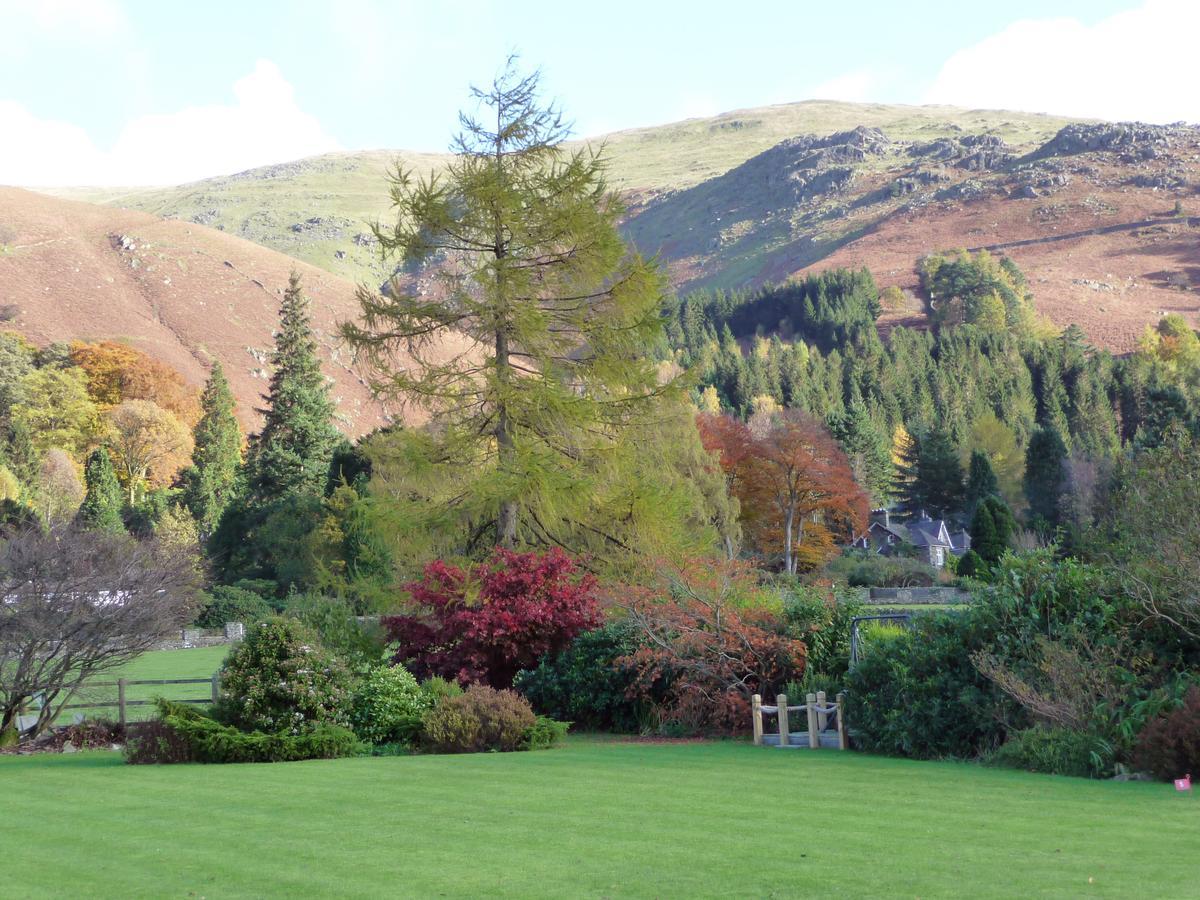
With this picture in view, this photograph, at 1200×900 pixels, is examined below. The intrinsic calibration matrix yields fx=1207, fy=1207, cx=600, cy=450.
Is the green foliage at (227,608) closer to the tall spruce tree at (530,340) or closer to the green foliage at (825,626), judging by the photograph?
the tall spruce tree at (530,340)

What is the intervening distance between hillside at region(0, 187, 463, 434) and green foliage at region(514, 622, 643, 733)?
105 meters

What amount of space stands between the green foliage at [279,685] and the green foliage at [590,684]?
14.3 ft

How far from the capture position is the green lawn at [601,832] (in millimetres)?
7441

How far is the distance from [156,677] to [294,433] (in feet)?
85.2

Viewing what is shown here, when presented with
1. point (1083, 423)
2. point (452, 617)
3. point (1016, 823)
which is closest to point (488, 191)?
point (452, 617)

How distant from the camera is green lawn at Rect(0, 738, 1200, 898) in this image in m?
7.44

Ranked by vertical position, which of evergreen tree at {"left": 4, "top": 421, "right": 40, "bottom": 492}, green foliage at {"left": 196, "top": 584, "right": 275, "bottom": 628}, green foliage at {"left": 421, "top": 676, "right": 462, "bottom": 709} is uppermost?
evergreen tree at {"left": 4, "top": 421, "right": 40, "bottom": 492}

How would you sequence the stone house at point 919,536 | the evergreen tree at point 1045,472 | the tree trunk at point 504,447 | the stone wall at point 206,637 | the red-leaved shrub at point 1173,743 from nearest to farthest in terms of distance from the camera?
the red-leaved shrub at point 1173,743
the tree trunk at point 504,447
the stone wall at point 206,637
the evergreen tree at point 1045,472
the stone house at point 919,536

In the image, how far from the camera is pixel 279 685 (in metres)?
16.3

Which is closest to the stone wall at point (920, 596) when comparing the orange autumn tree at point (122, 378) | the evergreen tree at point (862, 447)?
the evergreen tree at point (862, 447)

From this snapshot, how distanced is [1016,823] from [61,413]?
94.0 metres

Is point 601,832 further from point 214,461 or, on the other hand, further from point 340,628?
point 214,461

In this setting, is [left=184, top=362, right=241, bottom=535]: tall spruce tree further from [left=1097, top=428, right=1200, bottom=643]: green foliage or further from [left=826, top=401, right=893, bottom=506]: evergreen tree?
[left=1097, top=428, right=1200, bottom=643]: green foliage

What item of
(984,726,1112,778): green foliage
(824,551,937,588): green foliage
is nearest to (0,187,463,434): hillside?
(824,551,937,588): green foliage
